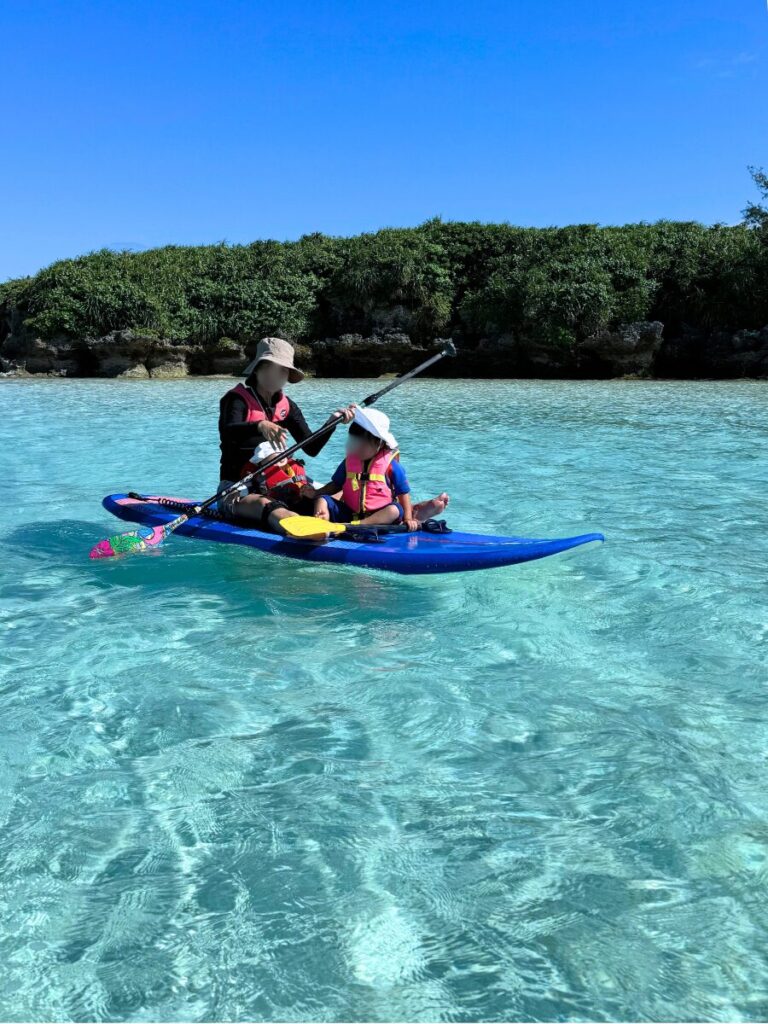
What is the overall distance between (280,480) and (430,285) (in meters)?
22.1

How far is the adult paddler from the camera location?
547 centimetres

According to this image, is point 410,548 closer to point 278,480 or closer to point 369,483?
point 369,483

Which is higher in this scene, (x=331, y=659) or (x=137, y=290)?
(x=137, y=290)

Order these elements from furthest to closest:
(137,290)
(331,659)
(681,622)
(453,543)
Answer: (137,290), (453,543), (681,622), (331,659)

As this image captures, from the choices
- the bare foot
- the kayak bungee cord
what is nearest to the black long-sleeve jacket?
the kayak bungee cord

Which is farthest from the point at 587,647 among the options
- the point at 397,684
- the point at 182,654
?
the point at 182,654

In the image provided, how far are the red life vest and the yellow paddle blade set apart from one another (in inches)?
19.0

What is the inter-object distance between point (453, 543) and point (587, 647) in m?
1.14

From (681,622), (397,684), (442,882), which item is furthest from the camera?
(681,622)

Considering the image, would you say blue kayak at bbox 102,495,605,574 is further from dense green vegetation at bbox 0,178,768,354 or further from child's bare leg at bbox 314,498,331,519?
dense green vegetation at bbox 0,178,768,354

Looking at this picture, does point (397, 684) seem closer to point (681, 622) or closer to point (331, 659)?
point (331, 659)

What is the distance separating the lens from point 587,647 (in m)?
4.06

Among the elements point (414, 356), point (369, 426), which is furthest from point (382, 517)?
point (414, 356)

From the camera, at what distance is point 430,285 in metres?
26.6
